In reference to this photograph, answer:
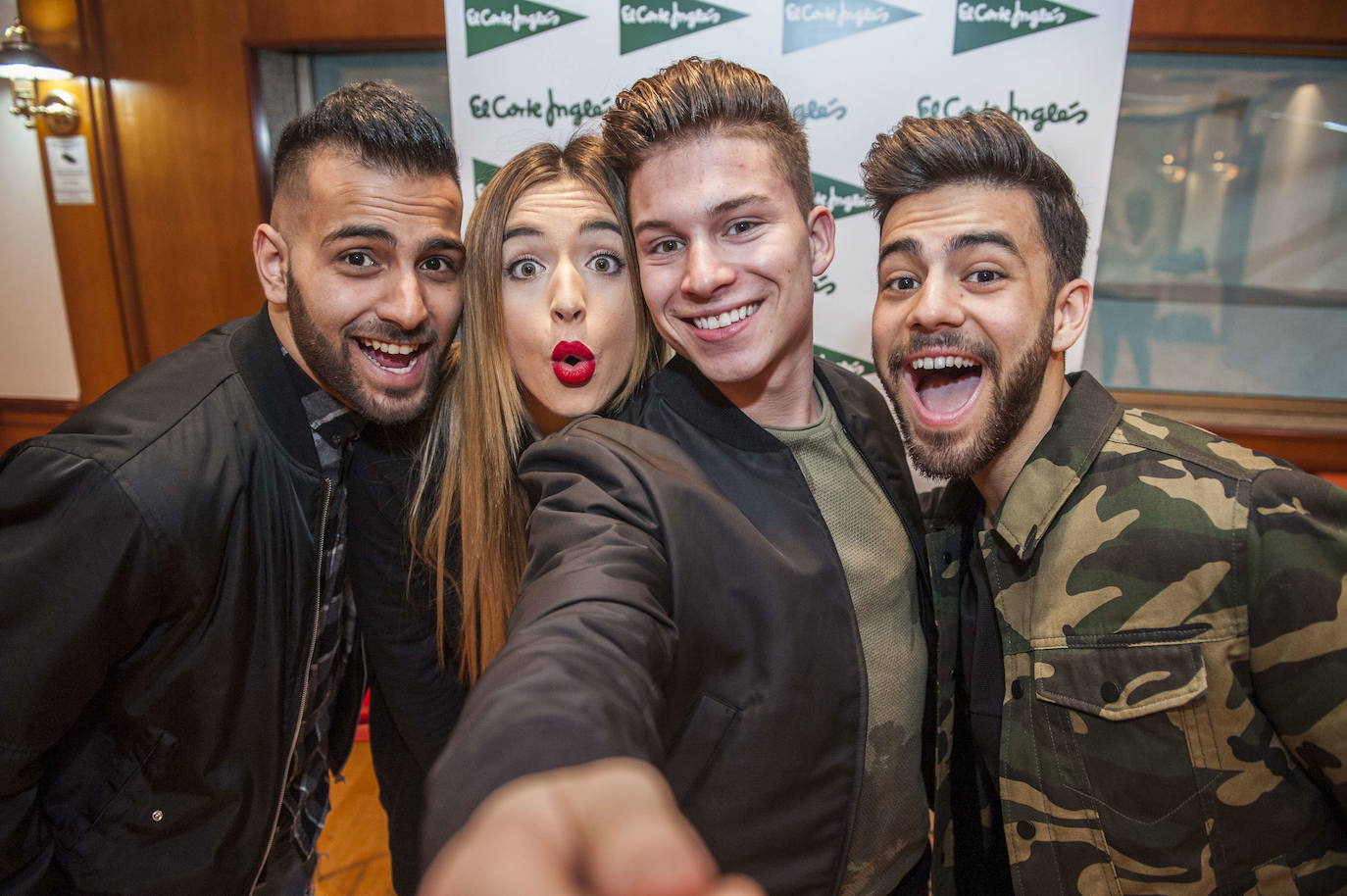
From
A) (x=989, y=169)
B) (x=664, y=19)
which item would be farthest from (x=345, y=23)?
(x=989, y=169)

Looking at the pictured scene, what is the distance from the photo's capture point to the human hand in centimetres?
43

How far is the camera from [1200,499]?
113cm

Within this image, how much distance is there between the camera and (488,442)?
5.61ft

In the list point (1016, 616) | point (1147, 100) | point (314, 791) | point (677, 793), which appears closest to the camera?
point (677, 793)

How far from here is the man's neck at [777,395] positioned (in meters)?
1.43

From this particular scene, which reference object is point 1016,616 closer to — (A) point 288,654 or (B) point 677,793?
(B) point 677,793

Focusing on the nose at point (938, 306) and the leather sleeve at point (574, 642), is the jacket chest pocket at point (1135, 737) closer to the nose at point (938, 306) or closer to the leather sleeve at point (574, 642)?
the nose at point (938, 306)

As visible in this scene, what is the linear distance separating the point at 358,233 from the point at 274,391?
37 centimetres

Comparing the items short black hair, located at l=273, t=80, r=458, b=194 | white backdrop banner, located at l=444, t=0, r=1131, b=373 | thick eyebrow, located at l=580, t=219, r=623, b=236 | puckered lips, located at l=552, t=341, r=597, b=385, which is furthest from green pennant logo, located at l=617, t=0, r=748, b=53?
puckered lips, located at l=552, t=341, r=597, b=385

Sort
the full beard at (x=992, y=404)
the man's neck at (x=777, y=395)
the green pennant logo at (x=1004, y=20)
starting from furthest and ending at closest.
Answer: the green pennant logo at (x=1004, y=20) < the man's neck at (x=777, y=395) < the full beard at (x=992, y=404)

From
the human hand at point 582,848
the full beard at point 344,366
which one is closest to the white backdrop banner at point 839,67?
the full beard at point 344,366

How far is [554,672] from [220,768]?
114 cm

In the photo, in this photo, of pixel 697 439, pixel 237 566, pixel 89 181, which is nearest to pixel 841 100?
pixel 697 439

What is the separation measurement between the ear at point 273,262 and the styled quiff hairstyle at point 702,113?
0.81 m
